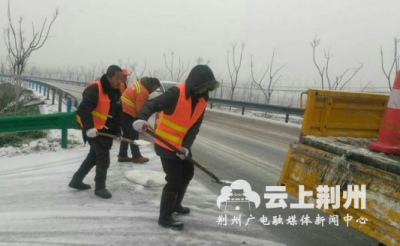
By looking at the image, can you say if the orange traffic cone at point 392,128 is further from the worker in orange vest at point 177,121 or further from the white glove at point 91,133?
the white glove at point 91,133

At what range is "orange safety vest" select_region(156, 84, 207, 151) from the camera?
121 inches

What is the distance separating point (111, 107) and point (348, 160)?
9.01 feet

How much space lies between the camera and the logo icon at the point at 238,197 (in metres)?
4.10

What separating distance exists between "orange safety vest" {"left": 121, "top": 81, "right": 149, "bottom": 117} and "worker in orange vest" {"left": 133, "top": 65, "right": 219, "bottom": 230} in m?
2.24

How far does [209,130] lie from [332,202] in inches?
316

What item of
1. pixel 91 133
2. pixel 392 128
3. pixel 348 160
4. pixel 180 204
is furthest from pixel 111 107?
pixel 392 128

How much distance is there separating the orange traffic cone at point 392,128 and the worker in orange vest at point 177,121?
158 centimetres

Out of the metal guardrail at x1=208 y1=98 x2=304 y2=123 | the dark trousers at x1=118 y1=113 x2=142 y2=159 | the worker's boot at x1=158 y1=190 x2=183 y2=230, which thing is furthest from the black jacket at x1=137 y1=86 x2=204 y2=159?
the metal guardrail at x1=208 y1=98 x2=304 y2=123

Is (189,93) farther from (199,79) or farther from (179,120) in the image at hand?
(179,120)

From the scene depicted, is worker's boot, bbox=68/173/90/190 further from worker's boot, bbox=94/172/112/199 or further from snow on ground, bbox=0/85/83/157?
snow on ground, bbox=0/85/83/157

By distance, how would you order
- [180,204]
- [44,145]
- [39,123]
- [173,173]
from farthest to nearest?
[44,145] → [39,123] → [180,204] → [173,173]

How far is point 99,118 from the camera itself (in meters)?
3.94

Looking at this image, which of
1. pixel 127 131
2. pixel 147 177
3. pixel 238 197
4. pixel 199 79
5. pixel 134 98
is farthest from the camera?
pixel 127 131

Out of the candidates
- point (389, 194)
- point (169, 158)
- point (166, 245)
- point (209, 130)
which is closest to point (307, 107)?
point (389, 194)
